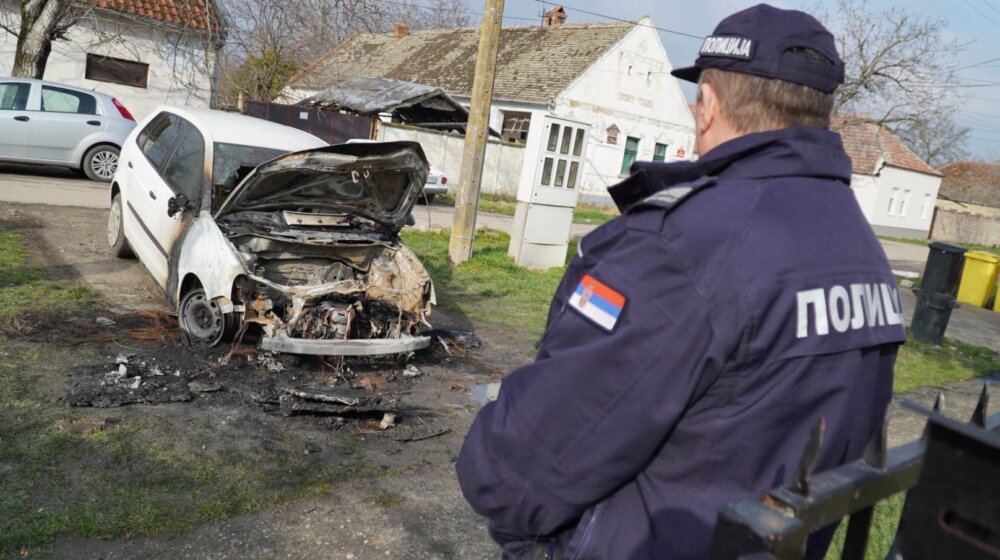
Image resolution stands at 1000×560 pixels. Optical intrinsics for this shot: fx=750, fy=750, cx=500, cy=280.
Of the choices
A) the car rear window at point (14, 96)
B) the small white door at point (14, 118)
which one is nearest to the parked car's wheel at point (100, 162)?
the small white door at point (14, 118)

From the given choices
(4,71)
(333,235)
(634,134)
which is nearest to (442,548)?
(333,235)

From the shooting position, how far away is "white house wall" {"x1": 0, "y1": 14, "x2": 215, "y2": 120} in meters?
18.9

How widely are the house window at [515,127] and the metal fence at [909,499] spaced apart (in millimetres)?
25356

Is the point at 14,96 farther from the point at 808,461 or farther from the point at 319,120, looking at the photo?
the point at 808,461

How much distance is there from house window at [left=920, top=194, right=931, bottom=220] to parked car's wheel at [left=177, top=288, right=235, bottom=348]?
42620 mm

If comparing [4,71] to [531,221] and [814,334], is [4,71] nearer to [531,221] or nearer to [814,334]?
[531,221]

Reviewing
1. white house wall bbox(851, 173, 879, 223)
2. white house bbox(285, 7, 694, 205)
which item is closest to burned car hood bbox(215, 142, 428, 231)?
white house bbox(285, 7, 694, 205)

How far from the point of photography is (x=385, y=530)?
3.72m

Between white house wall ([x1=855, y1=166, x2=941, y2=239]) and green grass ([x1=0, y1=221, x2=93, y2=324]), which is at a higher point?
white house wall ([x1=855, y1=166, x2=941, y2=239])

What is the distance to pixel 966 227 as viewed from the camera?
39531mm

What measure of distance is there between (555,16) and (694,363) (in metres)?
31.7

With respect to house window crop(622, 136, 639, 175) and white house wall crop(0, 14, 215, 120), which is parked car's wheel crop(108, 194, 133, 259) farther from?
house window crop(622, 136, 639, 175)

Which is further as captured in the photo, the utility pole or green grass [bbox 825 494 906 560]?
the utility pole

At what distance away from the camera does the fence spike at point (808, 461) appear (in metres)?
1.05
